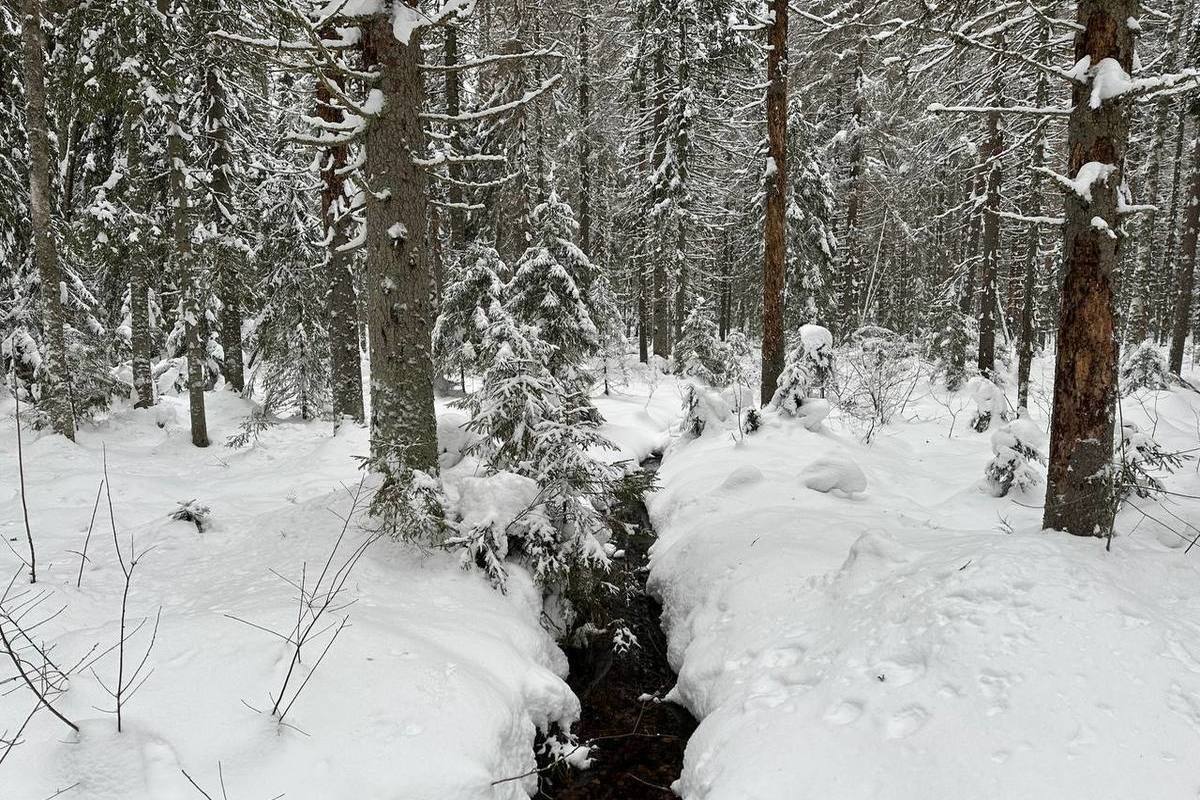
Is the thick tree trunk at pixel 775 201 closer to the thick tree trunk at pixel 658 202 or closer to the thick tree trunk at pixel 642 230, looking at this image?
the thick tree trunk at pixel 658 202

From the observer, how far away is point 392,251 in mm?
5371

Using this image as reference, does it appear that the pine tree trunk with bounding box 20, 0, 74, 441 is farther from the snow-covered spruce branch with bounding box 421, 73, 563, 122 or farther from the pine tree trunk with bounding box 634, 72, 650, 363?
the pine tree trunk with bounding box 634, 72, 650, 363

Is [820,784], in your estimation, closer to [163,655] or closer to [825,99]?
[163,655]

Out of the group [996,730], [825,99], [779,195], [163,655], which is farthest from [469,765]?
[825,99]

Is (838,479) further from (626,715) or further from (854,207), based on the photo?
(854,207)

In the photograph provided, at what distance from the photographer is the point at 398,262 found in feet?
17.7

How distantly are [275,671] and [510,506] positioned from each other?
2616 mm

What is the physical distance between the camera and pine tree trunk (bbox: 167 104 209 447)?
11.3 m

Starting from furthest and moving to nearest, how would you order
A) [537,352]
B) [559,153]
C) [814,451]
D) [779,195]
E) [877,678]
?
[559,153] → [779,195] → [814,451] → [537,352] → [877,678]

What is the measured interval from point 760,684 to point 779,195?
8968 millimetres

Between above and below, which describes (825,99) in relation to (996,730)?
above

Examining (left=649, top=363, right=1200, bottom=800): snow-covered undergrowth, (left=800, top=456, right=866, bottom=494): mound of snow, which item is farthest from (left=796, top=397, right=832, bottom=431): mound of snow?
(left=649, top=363, right=1200, bottom=800): snow-covered undergrowth

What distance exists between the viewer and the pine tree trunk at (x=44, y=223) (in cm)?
944

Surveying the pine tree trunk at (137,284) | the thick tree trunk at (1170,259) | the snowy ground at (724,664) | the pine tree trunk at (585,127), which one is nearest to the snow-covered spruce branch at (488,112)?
the snowy ground at (724,664)
